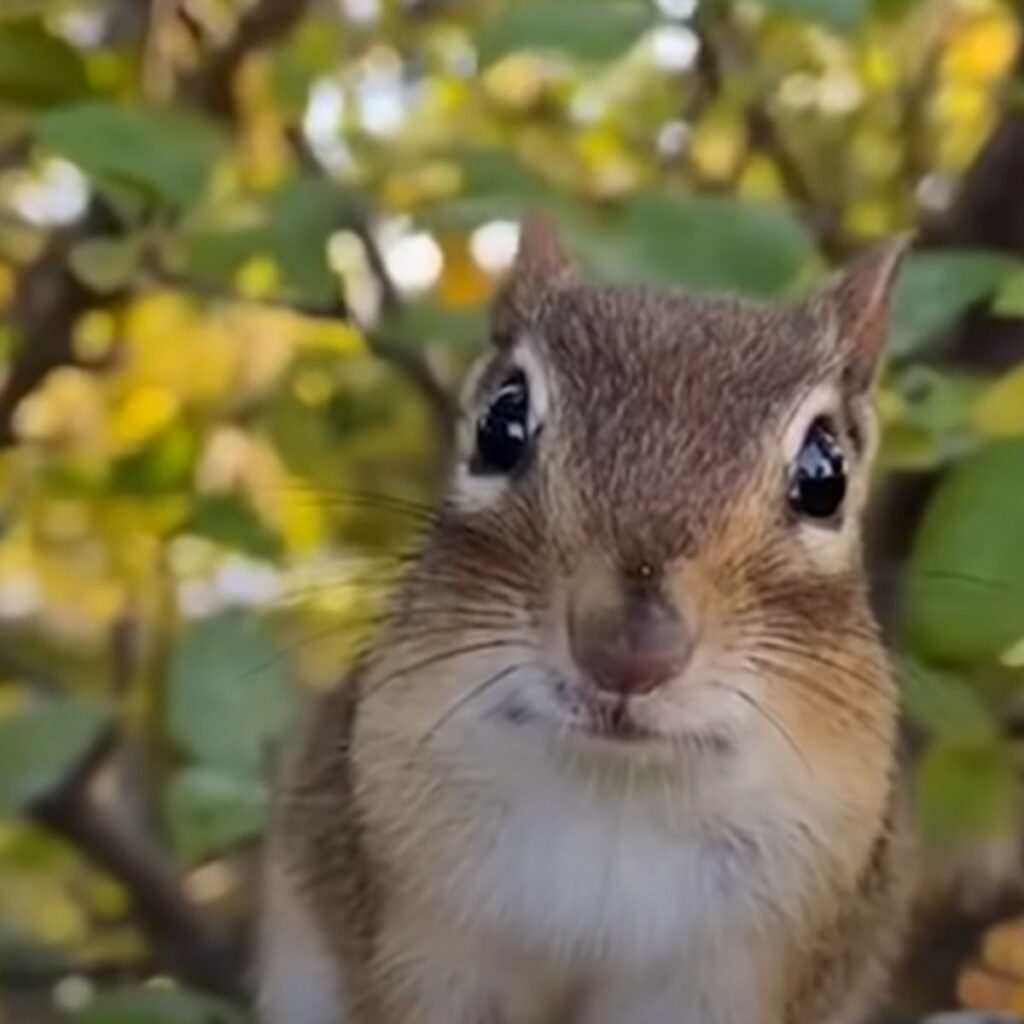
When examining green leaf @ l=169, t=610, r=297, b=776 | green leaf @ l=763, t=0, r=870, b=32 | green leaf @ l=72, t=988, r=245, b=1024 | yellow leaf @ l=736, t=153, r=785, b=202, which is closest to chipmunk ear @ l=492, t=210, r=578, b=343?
green leaf @ l=763, t=0, r=870, b=32

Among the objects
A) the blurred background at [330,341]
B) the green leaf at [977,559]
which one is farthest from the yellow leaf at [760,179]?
the green leaf at [977,559]

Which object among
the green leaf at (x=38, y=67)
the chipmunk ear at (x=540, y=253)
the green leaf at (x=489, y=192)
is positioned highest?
the green leaf at (x=38, y=67)

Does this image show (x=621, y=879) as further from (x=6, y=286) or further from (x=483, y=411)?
(x=6, y=286)

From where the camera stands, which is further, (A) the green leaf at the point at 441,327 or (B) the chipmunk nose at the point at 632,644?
(A) the green leaf at the point at 441,327

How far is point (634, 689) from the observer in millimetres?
1334

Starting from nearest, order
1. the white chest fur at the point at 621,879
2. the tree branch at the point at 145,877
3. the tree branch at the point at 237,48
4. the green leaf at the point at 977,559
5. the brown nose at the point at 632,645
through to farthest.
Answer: the brown nose at the point at 632,645, the green leaf at the point at 977,559, the white chest fur at the point at 621,879, the tree branch at the point at 145,877, the tree branch at the point at 237,48

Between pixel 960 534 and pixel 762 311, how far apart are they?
0.27 meters

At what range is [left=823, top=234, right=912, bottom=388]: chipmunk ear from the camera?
1626 millimetres

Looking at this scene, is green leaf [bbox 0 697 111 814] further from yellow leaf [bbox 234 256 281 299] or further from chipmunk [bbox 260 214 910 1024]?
yellow leaf [bbox 234 256 281 299]

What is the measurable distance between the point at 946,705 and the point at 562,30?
0.46 metres

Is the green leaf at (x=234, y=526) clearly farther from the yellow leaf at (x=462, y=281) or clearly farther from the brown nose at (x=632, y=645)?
the brown nose at (x=632, y=645)

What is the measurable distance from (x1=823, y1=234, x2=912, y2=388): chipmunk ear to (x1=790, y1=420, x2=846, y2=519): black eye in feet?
0.32

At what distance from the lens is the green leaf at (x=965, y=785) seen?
179cm

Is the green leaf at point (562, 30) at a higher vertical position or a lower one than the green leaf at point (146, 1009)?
higher
